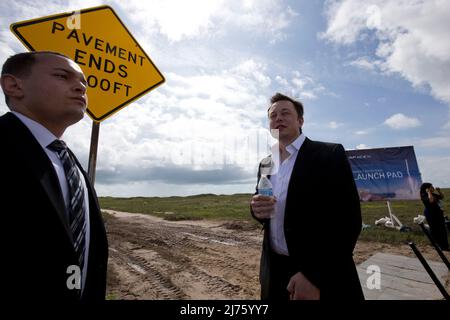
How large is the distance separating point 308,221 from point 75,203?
5.28ft

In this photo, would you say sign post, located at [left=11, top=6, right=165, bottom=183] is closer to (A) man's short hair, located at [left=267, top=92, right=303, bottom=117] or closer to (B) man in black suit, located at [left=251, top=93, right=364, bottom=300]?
(A) man's short hair, located at [left=267, top=92, right=303, bottom=117]

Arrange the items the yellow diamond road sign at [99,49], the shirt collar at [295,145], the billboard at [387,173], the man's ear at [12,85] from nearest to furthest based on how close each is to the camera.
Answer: the man's ear at [12,85] < the shirt collar at [295,145] < the yellow diamond road sign at [99,49] < the billboard at [387,173]

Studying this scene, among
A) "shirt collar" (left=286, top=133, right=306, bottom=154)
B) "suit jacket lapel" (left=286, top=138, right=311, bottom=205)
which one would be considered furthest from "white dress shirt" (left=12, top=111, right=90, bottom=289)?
"shirt collar" (left=286, top=133, right=306, bottom=154)

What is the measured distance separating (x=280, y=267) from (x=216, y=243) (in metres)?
7.34

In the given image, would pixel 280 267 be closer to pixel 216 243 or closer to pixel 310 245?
pixel 310 245

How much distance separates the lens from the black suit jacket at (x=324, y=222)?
1696mm

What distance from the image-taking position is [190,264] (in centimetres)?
645

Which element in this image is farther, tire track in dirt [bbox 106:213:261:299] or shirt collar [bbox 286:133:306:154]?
tire track in dirt [bbox 106:213:261:299]

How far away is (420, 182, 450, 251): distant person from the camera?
790 cm

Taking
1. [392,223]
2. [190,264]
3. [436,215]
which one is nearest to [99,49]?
[190,264]

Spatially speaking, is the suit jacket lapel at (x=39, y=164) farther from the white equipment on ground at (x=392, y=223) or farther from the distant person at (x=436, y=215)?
the white equipment on ground at (x=392, y=223)

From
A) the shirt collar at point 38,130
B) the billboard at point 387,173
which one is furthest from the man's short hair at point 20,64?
the billboard at point 387,173
